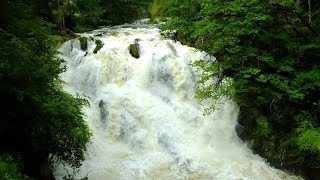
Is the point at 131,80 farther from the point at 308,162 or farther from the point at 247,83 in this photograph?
the point at 308,162

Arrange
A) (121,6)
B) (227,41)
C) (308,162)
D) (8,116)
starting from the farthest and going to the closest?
(121,6) → (227,41) → (308,162) → (8,116)

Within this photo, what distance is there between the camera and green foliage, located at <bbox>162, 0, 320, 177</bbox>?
8.66 meters

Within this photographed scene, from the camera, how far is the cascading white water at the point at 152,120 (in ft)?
29.6

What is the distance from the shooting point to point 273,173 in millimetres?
8977

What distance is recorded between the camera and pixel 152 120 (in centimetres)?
1081

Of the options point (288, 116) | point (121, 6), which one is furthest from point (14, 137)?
point (121, 6)

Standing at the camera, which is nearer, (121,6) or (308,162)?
(308,162)

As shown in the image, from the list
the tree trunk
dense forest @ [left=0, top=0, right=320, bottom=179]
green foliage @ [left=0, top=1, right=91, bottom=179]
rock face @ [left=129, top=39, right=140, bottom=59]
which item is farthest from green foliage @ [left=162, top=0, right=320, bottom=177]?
the tree trunk

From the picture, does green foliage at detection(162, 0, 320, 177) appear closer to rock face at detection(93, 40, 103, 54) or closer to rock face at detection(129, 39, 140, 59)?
rock face at detection(129, 39, 140, 59)

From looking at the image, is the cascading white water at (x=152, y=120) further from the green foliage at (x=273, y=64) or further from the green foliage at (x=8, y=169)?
the green foliage at (x=8, y=169)

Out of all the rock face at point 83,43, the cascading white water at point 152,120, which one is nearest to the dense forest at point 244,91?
the cascading white water at point 152,120

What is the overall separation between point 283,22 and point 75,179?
776 cm

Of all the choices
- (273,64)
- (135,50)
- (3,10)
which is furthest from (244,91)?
(3,10)

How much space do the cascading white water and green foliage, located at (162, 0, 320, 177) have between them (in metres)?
0.81
